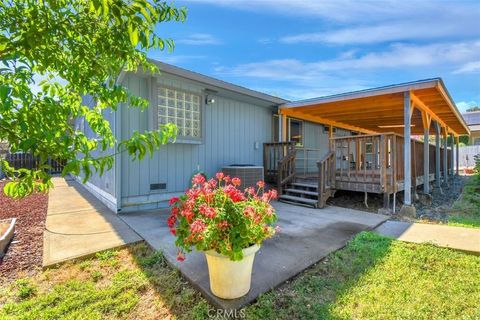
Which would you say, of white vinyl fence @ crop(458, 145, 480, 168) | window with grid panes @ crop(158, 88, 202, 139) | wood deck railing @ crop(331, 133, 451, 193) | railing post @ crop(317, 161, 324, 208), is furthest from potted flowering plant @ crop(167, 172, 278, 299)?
white vinyl fence @ crop(458, 145, 480, 168)

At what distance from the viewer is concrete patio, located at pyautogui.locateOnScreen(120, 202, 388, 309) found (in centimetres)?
239

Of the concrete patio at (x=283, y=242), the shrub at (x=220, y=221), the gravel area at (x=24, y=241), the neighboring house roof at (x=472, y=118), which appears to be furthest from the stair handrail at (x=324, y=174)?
the neighboring house roof at (x=472, y=118)

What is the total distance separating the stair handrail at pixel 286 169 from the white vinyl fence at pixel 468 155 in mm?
21132

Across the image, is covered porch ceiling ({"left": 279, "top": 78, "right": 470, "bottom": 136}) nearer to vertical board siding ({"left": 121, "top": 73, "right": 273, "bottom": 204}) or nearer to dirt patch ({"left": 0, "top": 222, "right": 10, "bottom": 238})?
vertical board siding ({"left": 121, "top": 73, "right": 273, "bottom": 204})

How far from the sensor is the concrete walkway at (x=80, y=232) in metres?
3.08

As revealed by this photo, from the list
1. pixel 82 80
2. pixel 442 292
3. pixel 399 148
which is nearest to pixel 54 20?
pixel 82 80

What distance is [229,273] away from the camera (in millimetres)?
2033

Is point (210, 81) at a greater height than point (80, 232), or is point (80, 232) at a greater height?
point (210, 81)

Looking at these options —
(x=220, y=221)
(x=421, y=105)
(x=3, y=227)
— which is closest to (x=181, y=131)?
(x=3, y=227)

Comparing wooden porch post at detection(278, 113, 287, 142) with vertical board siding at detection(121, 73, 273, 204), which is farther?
wooden porch post at detection(278, 113, 287, 142)

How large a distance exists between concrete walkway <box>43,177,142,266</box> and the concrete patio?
27cm

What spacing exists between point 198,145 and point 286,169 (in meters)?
2.40

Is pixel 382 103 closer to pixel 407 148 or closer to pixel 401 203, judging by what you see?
pixel 407 148

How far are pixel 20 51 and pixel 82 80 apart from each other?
1.38ft
